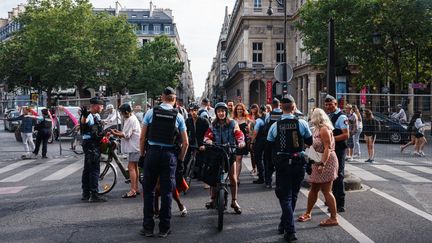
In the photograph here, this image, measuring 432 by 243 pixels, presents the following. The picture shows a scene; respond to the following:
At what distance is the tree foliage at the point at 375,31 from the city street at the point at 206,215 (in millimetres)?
19913

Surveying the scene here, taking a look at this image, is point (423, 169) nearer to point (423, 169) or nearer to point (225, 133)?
point (423, 169)

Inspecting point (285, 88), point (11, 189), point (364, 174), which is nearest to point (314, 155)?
point (364, 174)

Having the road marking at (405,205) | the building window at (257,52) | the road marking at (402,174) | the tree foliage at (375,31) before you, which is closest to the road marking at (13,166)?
the road marking at (405,205)

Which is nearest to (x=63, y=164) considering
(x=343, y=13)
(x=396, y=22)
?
(x=396, y=22)

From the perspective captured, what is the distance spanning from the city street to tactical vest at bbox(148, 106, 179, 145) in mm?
1249

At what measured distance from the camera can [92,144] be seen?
8992mm

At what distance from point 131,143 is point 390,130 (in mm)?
11455

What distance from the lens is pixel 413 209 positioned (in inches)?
334

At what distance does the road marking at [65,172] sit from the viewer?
40.2ft

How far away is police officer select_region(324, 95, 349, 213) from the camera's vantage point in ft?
26.1

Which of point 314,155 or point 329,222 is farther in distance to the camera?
point 329,222

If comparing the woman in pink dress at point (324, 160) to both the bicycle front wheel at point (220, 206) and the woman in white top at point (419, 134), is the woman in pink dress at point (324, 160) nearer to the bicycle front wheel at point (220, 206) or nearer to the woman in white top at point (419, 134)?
the bicycle front wheel at point (220, 206)

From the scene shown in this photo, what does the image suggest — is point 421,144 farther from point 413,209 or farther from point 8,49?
point 8,49

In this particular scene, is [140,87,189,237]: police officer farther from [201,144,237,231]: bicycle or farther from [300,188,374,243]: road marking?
[300,188,374,243]: road marking
